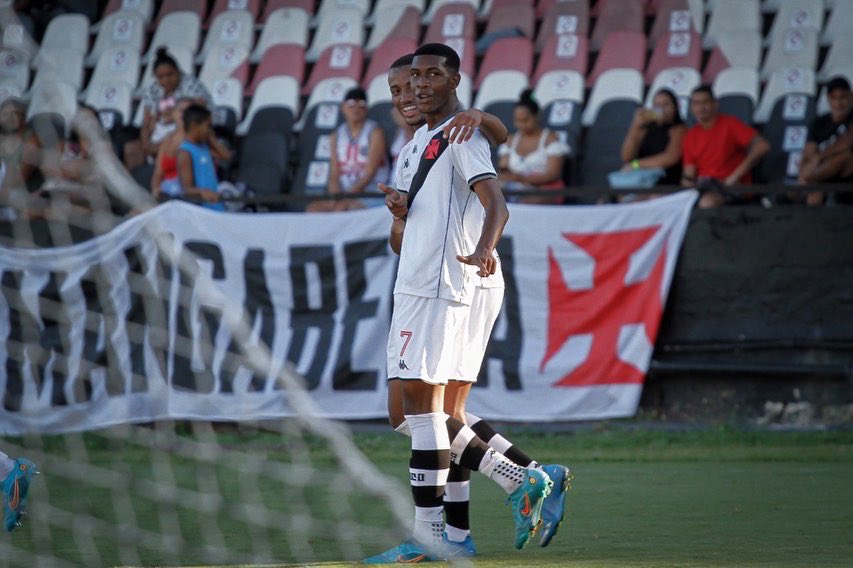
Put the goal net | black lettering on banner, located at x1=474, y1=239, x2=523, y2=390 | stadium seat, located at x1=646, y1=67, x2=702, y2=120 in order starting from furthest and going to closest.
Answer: stadium seat, located at x1=646, y1=67, x2=702, y2=120
black lettering on banner, located at x1=474, y1=239, x2=523, y2=390
the goal net

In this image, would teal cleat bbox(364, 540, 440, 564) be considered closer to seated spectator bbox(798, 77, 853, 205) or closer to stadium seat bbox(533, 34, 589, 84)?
seated spectator bbox(798, 77, 853, 205)

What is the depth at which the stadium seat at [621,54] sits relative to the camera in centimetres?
1379

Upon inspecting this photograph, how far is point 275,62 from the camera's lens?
50.3ft

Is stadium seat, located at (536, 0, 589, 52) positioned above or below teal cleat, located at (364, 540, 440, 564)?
above

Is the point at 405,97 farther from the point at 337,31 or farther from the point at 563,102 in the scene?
the point at 337,31

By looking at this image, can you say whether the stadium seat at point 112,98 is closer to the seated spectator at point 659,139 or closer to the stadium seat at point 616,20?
the stadium seat at point 616,20

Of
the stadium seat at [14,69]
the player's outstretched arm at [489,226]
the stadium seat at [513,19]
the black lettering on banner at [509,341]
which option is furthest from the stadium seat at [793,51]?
the player's outstretched arm at [489,226]

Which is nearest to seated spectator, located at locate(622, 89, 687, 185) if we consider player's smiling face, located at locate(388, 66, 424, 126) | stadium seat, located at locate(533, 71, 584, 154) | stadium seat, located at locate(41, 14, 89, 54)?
stadium seat, located at locate(533, 71, 584, 154)

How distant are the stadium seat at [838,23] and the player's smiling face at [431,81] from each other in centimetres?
A: 888

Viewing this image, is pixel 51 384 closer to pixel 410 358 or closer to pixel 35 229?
pixel 35 229

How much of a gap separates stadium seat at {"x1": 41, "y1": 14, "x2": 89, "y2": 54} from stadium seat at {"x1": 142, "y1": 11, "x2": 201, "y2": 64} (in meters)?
0.89

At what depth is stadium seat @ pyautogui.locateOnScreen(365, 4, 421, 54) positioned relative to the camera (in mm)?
15062

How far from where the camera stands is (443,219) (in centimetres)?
554

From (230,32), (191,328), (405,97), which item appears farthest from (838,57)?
(405,97)
